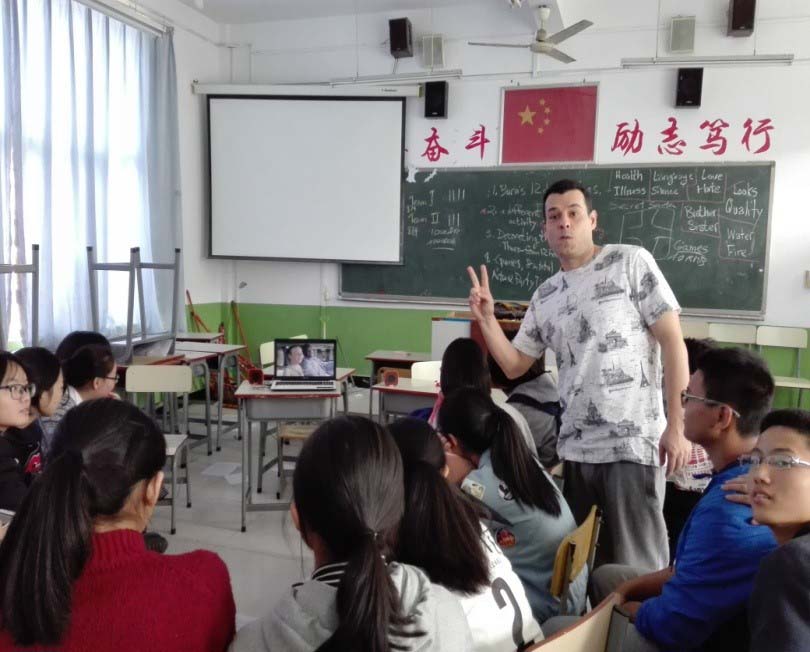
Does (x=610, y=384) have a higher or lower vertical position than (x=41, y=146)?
lower

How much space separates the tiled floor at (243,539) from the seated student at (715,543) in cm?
148

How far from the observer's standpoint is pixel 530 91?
216 inches

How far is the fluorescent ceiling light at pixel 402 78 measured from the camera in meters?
5.66

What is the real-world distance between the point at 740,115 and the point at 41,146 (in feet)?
16.6

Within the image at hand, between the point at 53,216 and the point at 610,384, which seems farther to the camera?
the point at 53,216

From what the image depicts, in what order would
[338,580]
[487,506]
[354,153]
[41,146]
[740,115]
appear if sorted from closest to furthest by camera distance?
[338,580] → [487,506] → [41,146] → [740,115] → [354,153]

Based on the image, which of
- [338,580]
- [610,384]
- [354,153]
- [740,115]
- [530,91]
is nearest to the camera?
[338,580]

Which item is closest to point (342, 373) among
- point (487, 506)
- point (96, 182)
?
point (487, 506)

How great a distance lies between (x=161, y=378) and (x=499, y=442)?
246 centimetres

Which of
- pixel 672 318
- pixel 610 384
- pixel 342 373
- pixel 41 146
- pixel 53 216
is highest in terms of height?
pixel 41 146

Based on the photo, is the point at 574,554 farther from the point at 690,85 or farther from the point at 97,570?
the point at 690,85

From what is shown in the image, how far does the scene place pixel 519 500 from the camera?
1667 millimetres

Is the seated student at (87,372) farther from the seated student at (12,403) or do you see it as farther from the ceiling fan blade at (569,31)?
the ceiling fan blade at (569,31)

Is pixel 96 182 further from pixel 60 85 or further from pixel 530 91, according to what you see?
pixel 530 91
